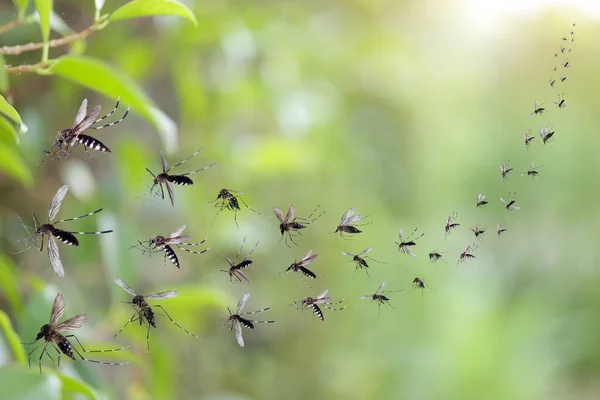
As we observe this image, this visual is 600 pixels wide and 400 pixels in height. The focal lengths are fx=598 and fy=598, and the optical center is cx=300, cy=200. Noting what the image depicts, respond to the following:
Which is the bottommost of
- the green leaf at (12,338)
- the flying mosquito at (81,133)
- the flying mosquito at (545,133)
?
the green leaf at (12,338)

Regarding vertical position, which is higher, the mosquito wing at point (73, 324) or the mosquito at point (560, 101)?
the mosquito at point (560, 101)

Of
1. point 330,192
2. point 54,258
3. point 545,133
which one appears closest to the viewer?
point 54,258

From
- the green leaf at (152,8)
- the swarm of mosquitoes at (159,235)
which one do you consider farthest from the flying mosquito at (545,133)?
the green leaf at (152,8)

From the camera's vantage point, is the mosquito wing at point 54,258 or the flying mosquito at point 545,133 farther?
the flying mosquito at point 545,133

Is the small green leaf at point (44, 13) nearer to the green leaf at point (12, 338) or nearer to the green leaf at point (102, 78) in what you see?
the green leaf at point (102, 78)

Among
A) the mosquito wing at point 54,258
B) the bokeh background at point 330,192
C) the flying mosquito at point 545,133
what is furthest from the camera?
the bokeh background at point 330,192

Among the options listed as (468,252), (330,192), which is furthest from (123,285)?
(330,192)

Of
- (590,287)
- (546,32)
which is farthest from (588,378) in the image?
(546,32)

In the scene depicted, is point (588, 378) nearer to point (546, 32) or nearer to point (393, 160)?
point (393, 160)

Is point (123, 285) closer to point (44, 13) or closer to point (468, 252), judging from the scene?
point (44, 13)
